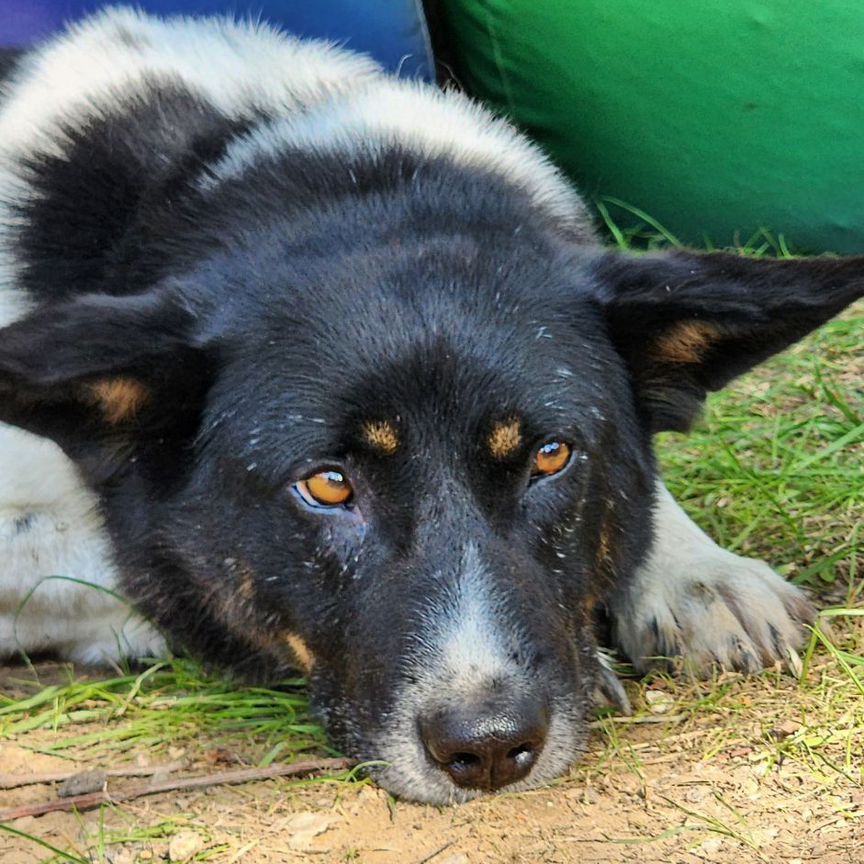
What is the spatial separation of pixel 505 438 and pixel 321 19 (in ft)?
10.4

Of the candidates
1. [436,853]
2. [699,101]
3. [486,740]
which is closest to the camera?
[486,740]

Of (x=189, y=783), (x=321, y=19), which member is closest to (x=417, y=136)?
(x=189, y=783)

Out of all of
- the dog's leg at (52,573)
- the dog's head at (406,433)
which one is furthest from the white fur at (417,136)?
the dog's leg at (52,573)

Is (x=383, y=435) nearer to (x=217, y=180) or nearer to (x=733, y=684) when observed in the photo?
(x=217, y=180)

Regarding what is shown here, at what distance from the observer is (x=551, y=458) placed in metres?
2.91

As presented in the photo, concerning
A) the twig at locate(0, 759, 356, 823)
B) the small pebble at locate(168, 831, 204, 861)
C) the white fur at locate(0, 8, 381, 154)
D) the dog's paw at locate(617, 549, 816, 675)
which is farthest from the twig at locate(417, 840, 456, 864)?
the white fur at locate(0, 8, 381, 154)

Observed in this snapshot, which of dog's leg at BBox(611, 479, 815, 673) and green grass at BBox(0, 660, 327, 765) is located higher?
dog's leg at BBox(611, 479, 815, 673)

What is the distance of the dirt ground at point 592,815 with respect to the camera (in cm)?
268

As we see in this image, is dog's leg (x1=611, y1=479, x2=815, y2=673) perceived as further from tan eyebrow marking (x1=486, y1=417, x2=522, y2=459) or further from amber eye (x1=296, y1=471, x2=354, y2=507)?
amber eye (x1=296, y1=471, x2=354, y2=507)

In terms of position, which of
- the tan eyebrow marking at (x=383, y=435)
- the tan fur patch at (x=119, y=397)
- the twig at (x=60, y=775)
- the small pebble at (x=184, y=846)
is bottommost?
the twig at (x=60, y=775)

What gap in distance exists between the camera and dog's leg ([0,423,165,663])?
3.58 metres

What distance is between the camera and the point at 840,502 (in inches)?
161

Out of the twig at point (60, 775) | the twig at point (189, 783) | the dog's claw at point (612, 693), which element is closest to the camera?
the twig at point (189, 783)

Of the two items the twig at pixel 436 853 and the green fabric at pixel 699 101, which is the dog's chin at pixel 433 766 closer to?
the twig at pixel 436 853
